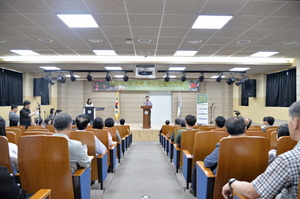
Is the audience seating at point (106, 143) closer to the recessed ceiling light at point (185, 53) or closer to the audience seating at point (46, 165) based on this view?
the audience seating at point (46, 165)

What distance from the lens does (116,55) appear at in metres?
7.39

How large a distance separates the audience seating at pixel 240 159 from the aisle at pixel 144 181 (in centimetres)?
118

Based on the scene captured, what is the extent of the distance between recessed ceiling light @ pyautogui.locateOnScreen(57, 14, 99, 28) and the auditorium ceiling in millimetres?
113

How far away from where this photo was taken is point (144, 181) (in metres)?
3.50

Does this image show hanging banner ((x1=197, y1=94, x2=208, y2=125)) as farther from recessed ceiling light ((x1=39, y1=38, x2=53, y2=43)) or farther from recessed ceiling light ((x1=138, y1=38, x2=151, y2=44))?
recessed ceiling light ((x1=39, y1=38, x2=53, y2=43))

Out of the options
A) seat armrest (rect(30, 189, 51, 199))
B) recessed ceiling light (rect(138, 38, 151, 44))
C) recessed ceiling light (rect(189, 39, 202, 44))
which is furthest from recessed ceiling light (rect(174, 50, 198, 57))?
seat armrest (rect(30, 189, 51, 199))

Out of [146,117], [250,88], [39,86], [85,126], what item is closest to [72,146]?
[85,126]

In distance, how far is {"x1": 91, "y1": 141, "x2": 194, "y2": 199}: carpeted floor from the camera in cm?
297

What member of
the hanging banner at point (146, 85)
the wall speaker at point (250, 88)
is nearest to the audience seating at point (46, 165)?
the wall speaker at point (250, 88)

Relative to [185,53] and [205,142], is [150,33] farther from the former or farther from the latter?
[205,142]

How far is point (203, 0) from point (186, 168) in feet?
8.33

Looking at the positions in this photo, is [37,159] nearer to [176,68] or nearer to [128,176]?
[128,176]

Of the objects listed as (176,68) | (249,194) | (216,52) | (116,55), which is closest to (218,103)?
(176,68)

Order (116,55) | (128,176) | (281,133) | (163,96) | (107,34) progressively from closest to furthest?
(281,133), (128,176), (107,34), (116,55), (163,96)
